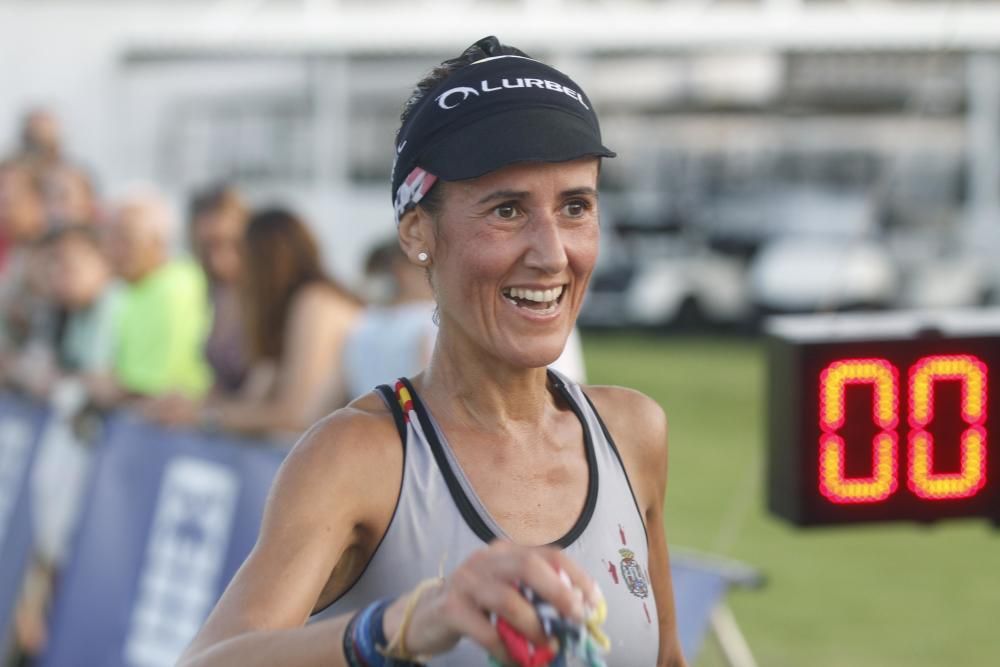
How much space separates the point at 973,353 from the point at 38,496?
438cm

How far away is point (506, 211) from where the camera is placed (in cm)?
231

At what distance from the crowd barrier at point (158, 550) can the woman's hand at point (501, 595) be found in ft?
11.6

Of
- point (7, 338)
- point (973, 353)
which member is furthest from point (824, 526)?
point (7, 338)

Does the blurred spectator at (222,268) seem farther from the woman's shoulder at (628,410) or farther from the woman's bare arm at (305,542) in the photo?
the woman's bare arm at (305,542)

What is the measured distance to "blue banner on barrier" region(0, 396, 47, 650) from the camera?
7547 mm

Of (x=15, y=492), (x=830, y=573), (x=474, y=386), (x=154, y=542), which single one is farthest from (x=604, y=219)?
(x=474, y=386)

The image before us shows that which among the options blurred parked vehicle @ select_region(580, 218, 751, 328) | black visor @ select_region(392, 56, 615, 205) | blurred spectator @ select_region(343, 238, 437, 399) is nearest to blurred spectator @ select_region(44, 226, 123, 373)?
blurred spectator @ select_region(343, 238, 437, 399)

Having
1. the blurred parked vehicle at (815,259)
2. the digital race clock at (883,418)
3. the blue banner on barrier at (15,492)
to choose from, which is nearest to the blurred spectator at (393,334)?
the digital race clock at (883,418)

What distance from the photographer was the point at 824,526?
178 inches

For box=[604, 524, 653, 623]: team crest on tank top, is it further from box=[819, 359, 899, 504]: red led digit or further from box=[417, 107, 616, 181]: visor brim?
box=[819, 359, 899, 504]: red led digit

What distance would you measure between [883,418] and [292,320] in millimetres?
2246

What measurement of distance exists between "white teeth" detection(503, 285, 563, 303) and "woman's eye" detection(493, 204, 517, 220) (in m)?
0.10

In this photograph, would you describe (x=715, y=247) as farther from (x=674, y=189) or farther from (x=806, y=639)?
(x=806, y=639)

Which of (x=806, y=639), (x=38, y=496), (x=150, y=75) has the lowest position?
(x=806, y=639)
